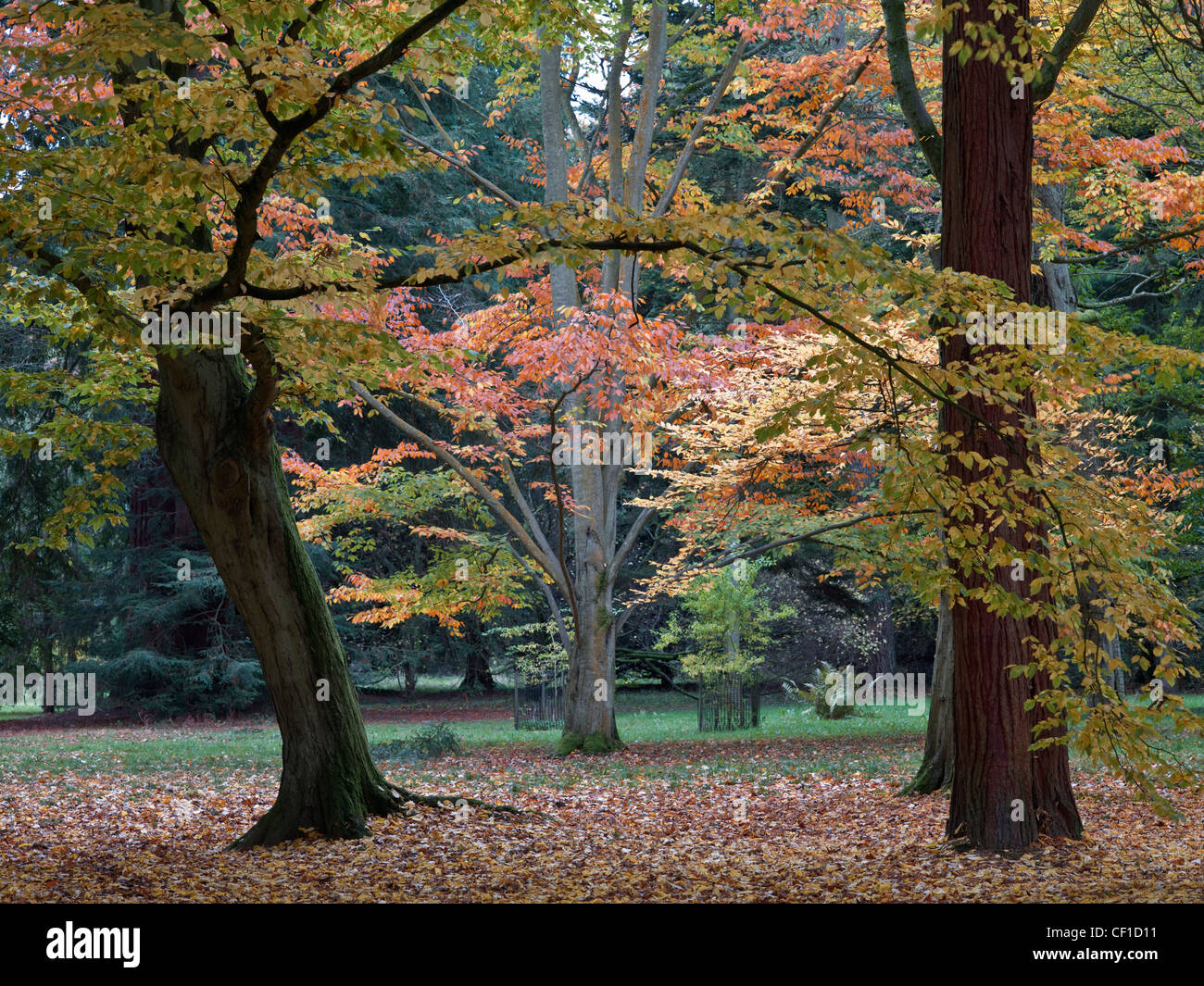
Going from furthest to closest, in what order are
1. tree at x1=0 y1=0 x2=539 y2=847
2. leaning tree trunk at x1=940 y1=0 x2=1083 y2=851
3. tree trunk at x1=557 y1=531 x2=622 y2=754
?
1. tree trunk at x1=557 y1=531 x2=622 y2=754
2. leaning tree trunk at x1=940 y1=0 x2=1083 y2=851
3. tree at x1=0 y1=0 x2=539 y2=847

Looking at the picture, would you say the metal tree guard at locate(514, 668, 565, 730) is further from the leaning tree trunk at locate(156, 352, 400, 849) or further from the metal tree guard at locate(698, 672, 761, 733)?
the leaning tree trunk at locate(156, 352, 400, 849)

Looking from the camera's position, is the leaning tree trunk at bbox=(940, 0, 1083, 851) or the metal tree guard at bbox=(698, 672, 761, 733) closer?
the leaning tree trunk at bbox=(940, 0, 1083, 851)

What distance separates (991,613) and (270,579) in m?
5.14

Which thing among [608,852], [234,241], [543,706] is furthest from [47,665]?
[234,241]

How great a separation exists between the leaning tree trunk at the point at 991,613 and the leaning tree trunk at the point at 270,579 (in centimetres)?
450

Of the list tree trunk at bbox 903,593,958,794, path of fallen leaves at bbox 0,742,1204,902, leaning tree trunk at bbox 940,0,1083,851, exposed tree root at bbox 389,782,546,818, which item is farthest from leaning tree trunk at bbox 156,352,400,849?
tree trunk at bbox 903,593,958,794

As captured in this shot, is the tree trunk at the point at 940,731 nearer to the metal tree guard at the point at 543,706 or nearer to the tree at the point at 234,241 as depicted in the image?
the tree at the point at 234,241

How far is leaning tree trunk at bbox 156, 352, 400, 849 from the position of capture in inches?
313

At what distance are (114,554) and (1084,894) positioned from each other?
2282 cm

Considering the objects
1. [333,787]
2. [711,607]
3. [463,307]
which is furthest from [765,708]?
[333,787]

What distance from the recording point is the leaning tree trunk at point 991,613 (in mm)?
7293

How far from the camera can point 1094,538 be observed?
5582 millimetres

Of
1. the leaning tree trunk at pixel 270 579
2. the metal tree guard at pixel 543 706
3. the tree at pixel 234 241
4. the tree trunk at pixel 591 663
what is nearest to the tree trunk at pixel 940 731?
the tree at pixel 234 241

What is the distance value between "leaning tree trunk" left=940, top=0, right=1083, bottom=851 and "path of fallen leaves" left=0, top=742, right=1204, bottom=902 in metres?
Result: 0.30
